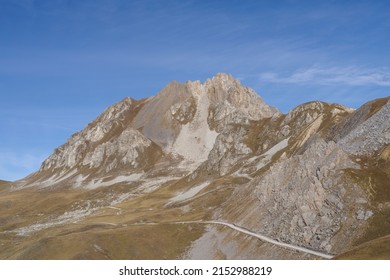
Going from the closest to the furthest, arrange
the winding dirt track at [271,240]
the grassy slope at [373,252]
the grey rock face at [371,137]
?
the grassy slope at [373,252], the winding dirt track at [271,240], the grey rock face at [371,137]

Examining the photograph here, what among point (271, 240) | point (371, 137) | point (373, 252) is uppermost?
point (371, 137)

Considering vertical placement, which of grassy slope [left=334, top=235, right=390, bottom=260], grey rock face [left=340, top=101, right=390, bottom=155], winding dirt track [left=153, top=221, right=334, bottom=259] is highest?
grey rock face [left=340, top=101, right=390, bottom=155]

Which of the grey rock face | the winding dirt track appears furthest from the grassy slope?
the grey rock face

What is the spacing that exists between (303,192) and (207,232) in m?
29.3

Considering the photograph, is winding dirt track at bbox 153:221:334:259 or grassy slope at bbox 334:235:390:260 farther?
winding dirt track at bbox 153:221:334:259

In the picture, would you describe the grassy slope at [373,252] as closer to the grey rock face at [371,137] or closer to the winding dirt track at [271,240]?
the winding dirt track at [271,240]

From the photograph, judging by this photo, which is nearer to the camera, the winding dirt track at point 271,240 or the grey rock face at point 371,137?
the winding dirt track at point 271,240

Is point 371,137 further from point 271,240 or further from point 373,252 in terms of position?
point 373,252

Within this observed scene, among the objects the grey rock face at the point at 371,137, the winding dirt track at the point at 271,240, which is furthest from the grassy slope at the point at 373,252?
the grey rock face at the point at 371,137

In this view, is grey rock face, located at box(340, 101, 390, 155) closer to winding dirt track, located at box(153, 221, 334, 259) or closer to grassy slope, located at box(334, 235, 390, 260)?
winding dirt track, located at box(153, 221, 334, 259)

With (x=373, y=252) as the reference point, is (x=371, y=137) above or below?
above

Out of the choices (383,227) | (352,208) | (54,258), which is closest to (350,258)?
(383,227)

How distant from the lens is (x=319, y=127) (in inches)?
7844

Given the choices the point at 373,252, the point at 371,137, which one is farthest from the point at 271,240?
the point at 371,137
